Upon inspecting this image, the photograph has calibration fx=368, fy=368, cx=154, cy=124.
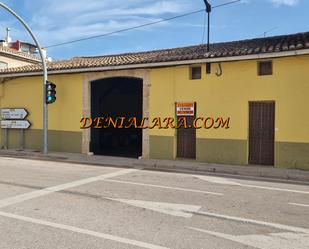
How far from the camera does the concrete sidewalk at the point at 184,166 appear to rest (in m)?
11.4

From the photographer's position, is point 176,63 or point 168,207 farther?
point 176,63

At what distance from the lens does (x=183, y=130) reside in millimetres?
14586

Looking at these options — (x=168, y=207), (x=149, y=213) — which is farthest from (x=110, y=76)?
(x=149, y=213)

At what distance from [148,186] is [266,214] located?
3.39 meters

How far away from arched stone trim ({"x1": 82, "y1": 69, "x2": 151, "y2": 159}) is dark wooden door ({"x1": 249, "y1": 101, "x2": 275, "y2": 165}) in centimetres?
423

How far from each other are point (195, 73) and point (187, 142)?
2707 mm

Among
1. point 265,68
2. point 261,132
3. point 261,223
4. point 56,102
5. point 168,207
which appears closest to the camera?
point 261,223

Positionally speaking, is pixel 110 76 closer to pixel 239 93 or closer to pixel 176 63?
pixel 176 63

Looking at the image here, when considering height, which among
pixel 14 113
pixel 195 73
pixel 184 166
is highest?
pixel 195 73

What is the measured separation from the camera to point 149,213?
6.50 metres

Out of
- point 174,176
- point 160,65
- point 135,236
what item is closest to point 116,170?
point 174,176

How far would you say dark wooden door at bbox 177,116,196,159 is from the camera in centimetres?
1438

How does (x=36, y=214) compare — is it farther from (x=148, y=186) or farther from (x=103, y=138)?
(x=103, y=138)

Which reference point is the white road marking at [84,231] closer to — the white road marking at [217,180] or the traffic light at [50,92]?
the white road marking at [217,180]
